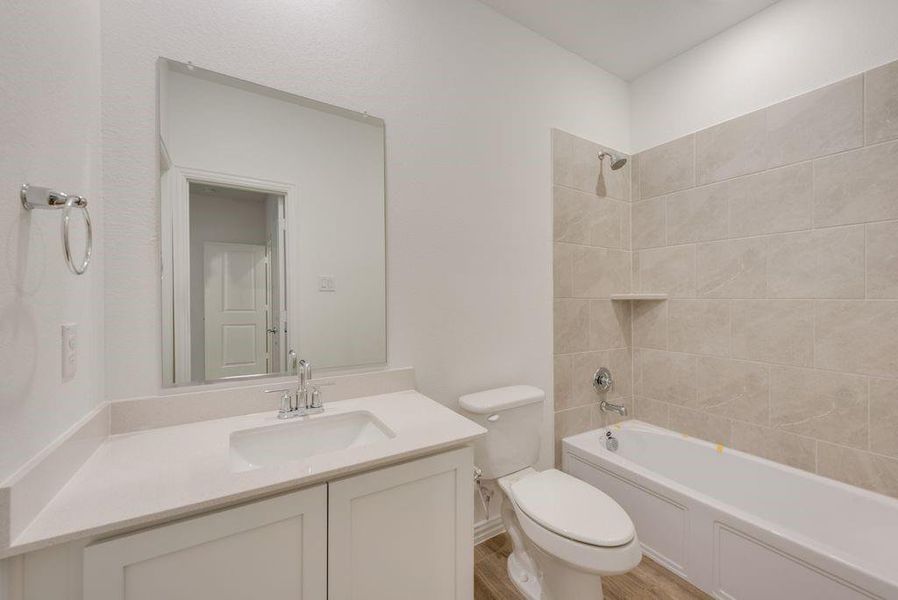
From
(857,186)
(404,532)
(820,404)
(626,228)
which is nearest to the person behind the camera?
(404,532)

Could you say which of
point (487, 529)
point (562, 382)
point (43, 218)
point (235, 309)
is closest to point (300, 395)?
point (235, 309)

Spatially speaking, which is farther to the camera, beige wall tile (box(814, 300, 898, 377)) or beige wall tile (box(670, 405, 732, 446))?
beige wall tile (box(670, 405, 732, 446))

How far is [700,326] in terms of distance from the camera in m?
2.04

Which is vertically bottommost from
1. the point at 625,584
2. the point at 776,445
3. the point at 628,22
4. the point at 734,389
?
the point at 625,584

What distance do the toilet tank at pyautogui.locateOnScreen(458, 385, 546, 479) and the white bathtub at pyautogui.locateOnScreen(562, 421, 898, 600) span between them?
0.48 m

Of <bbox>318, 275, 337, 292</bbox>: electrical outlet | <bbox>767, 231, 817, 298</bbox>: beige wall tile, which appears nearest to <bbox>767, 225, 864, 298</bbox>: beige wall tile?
<bbox>767, 231, 817, 298</bbox>: beige wall tile

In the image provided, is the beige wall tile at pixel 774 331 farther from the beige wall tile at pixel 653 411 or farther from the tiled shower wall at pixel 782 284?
the beige wall tile at pixel 653 411

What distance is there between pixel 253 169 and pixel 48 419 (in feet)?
2.90

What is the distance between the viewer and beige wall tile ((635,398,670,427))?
7.22 feet

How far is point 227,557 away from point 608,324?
7.01ft

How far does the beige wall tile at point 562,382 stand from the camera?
6.71ft

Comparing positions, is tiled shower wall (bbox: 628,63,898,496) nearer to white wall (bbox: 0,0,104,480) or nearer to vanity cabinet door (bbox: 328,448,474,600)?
vanity cabinet door (bbox: 328,448,474,600)

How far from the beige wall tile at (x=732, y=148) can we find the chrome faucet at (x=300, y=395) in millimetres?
2270

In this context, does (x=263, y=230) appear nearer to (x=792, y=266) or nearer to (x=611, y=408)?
(x=611, y=408)
